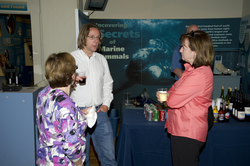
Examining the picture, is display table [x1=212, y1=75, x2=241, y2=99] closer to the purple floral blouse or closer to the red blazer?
the red blazer

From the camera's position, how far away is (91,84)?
7.06 feet

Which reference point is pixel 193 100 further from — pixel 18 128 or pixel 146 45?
pixel 146 45

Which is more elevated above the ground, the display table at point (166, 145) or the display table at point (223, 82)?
the display table at point (223, 82)

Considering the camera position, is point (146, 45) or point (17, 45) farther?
point (17, 45)

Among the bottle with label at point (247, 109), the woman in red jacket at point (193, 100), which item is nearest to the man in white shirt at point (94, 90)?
the woman in red jacket at point (193, 100)

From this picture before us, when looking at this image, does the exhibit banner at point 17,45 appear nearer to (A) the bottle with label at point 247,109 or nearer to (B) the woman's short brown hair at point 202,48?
(B) the woman's short brown hair at point 202,48

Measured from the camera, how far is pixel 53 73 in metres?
1.32

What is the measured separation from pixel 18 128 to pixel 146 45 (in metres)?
3.42

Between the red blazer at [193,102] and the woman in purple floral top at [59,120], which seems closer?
the woman in purple floral top at [59,120]

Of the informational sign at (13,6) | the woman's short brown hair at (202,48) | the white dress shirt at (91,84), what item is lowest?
the white dress shirt at (91,84)

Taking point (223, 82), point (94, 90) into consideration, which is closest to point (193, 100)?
point (94, 90)

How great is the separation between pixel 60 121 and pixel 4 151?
1.65m

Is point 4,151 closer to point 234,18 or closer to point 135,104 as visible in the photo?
point 135,104

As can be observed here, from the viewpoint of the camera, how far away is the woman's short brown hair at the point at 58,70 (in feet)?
4.35
